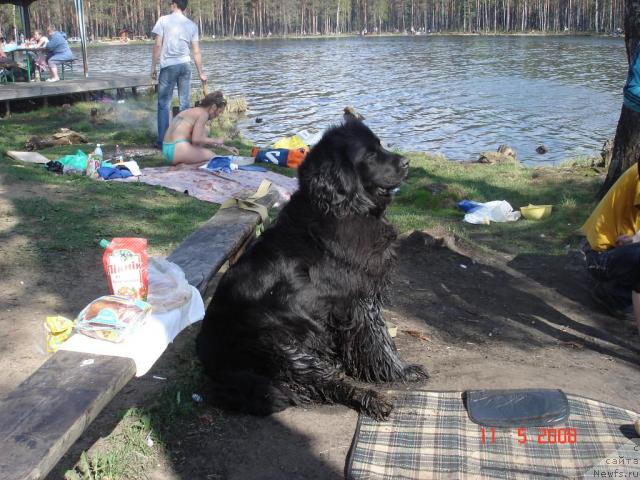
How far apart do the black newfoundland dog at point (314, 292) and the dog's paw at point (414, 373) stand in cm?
27

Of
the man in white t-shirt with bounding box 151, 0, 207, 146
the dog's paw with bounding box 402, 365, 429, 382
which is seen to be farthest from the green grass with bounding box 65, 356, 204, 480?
the man in white t-shirt with bounding box 151, 0, 207, 146

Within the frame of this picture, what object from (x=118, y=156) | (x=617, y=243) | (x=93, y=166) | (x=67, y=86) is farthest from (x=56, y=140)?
(x=617, y=243)

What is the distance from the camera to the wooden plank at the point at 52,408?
218 centimetres

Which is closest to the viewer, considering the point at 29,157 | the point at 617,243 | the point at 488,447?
the point at 488,447

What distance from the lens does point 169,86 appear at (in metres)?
11.6

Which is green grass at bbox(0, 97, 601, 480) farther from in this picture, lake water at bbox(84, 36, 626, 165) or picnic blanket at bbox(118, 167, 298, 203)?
lake water at bbox(84, 36, 626, 165)

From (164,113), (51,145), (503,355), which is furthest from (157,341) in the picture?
(51,145)

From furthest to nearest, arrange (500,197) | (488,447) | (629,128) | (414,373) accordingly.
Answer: (500,197) < (629,128) < (414,373) < (488,447)

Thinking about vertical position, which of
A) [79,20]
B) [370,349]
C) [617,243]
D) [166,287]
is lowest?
[370,349]

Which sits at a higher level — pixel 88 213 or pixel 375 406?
pixel 88 213

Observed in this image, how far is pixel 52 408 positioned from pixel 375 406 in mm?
1758

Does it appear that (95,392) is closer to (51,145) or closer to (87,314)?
(87,314)

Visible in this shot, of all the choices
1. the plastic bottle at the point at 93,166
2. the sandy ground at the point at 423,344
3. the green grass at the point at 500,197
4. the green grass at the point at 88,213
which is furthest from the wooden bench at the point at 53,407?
the plastic bottle at the point at 93,166
